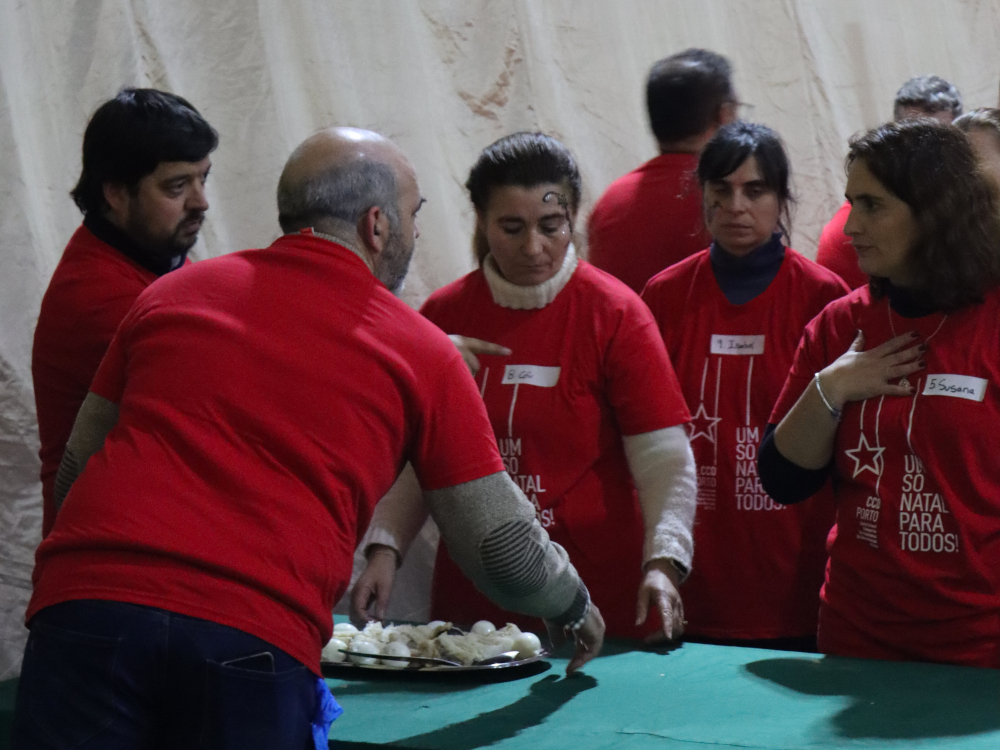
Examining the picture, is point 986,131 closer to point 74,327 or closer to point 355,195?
point 355,195

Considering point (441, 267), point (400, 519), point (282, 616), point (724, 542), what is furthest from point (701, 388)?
point (282, 616)

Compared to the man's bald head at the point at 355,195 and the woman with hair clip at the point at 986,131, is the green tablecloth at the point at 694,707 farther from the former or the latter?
the woman with hair clip at the point at 986,131

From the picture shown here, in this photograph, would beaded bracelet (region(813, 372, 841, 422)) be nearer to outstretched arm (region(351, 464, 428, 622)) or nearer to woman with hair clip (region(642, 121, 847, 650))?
woman with hair clip (region(642, 121, 847, 650))

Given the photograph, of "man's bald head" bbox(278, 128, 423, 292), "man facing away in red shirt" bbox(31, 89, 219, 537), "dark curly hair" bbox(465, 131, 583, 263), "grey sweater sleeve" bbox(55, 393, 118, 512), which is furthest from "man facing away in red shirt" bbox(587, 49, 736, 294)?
"grey sweater sleeve" bbox(55, 393, 118, 512)

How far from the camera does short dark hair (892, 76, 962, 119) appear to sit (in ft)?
10.2

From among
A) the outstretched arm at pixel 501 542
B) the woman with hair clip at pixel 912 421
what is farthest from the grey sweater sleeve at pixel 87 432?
the woman with hair clip at pixel 912 421

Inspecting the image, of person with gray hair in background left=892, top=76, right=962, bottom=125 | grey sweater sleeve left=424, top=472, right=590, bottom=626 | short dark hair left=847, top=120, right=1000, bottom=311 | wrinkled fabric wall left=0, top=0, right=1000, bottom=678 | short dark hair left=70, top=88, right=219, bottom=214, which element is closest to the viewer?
grey sweater sleeve left=424, top=472, right=590, bottom=626

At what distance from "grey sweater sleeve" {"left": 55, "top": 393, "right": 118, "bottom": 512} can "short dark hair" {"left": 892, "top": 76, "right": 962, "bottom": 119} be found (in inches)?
95.2

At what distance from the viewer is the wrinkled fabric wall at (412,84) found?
2766 millimetres

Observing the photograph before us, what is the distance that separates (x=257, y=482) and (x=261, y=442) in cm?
4

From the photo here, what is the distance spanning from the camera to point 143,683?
1207mm

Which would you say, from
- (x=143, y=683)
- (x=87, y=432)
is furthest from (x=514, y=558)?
(x=87, y=432)

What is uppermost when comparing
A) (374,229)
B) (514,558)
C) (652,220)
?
(652,220)

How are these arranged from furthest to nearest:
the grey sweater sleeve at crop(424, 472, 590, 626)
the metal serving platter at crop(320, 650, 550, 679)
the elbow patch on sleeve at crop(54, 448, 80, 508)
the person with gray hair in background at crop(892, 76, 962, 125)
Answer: the person with gray hair in background at crop(892, 76, 962, 125)
the metal serving platter at crop(320, 650, 550, 679)
the elbow patch on sleeve at crop(54, 448, 80, 508)
the grey sweater sleeve at crop(424, 472, 590, 626)
